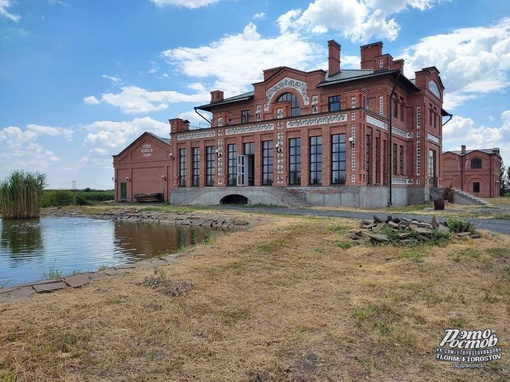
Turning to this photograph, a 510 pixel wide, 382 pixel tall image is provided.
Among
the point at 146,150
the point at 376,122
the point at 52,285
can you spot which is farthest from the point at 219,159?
the point at 52,285

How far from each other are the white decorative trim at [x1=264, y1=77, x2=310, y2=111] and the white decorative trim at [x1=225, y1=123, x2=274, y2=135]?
10.2 ft

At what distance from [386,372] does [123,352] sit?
8.12 feet

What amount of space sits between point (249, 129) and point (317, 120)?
5.52 metres

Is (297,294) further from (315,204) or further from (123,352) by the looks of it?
(315,204)

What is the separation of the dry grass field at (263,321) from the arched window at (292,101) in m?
22.2

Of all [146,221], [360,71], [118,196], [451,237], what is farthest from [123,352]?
[118,196]

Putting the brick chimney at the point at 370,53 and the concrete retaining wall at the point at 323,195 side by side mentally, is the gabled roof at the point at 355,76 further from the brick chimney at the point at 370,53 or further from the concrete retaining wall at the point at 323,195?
the concrete retaining wall at the point at 323,195

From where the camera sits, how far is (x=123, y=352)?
3727 millimetres

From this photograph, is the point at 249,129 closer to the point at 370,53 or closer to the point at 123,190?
the point at 370,53

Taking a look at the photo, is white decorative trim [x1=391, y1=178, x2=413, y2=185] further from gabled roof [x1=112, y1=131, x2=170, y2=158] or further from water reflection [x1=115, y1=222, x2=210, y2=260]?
gabled roof [x1=112, y1=131, x2=170, y2=158]

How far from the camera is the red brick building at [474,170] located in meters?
50.4

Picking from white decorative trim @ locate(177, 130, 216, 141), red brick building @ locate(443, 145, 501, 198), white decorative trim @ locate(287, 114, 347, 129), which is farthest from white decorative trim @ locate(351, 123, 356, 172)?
red brick building @ locate(443, 145, 501, 198)

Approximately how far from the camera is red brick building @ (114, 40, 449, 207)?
23.9m

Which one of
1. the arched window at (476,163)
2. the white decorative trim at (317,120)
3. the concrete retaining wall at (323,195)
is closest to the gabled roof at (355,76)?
the white decorative trim at (317,120)
